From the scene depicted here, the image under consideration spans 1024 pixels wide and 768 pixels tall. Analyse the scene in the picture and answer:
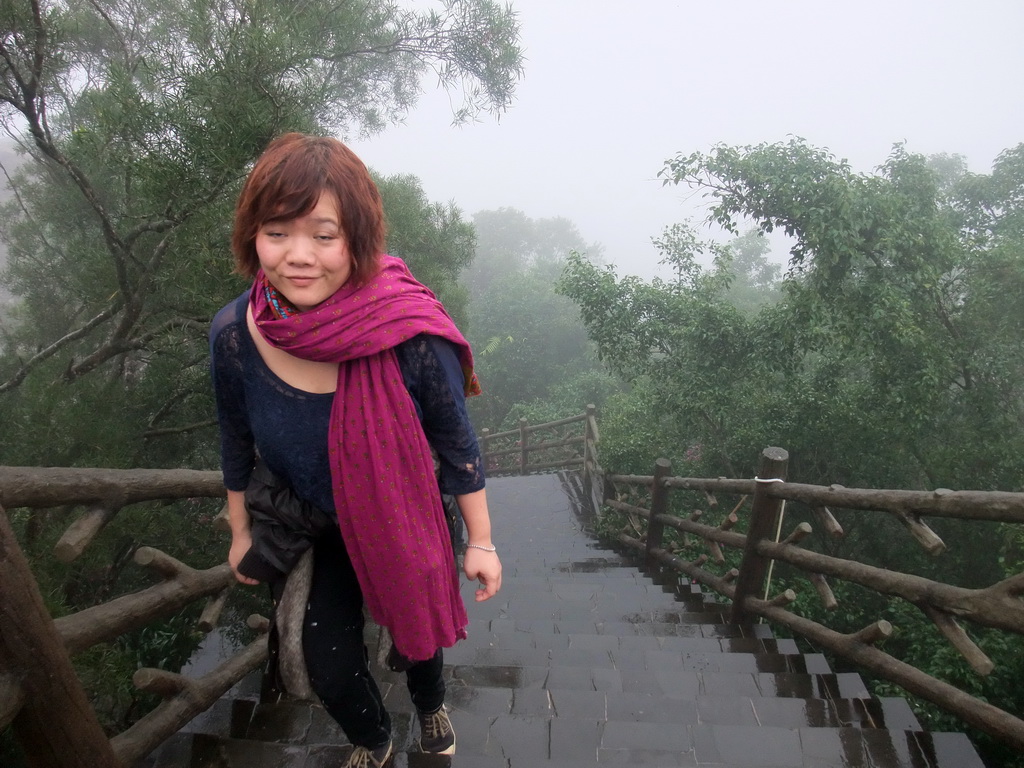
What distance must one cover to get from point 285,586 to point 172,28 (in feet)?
18.5

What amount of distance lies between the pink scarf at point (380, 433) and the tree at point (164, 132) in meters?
2.43

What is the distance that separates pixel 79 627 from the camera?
136 cm

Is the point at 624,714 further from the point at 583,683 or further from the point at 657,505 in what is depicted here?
the point at 657,505

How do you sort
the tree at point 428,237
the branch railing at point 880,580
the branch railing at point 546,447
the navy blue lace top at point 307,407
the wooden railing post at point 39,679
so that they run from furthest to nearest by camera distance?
1. the branch railing at point 546,447
2. the tree at point 428,237
3. the branch railing at point 880,580
4. the navy blue lace top at point 307,407
5. the wooden railing post at point 39,679

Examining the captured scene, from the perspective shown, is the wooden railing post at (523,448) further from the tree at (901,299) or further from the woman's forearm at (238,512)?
the woman's forearm at (238,512)

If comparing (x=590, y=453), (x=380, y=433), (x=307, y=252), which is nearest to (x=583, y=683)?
(x=380, y=433)

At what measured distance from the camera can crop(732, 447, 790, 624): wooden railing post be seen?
2.78 metres

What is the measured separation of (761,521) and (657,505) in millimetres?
1857

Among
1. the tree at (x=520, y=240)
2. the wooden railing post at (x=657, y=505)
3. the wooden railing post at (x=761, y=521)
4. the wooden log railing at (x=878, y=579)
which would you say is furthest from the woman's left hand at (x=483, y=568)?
the tree at (x=520, y=240)

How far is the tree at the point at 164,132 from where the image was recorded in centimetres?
324

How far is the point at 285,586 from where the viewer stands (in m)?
1.41

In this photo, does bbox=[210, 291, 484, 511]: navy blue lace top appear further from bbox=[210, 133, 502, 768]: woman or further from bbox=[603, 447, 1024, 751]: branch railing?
bbox=[603, 447, 1024, 751]: branch railing

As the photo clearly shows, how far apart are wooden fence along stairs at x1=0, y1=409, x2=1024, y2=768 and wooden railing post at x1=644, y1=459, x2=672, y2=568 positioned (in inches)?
55.1

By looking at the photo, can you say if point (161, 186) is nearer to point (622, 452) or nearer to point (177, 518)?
→ point (177, 518)
